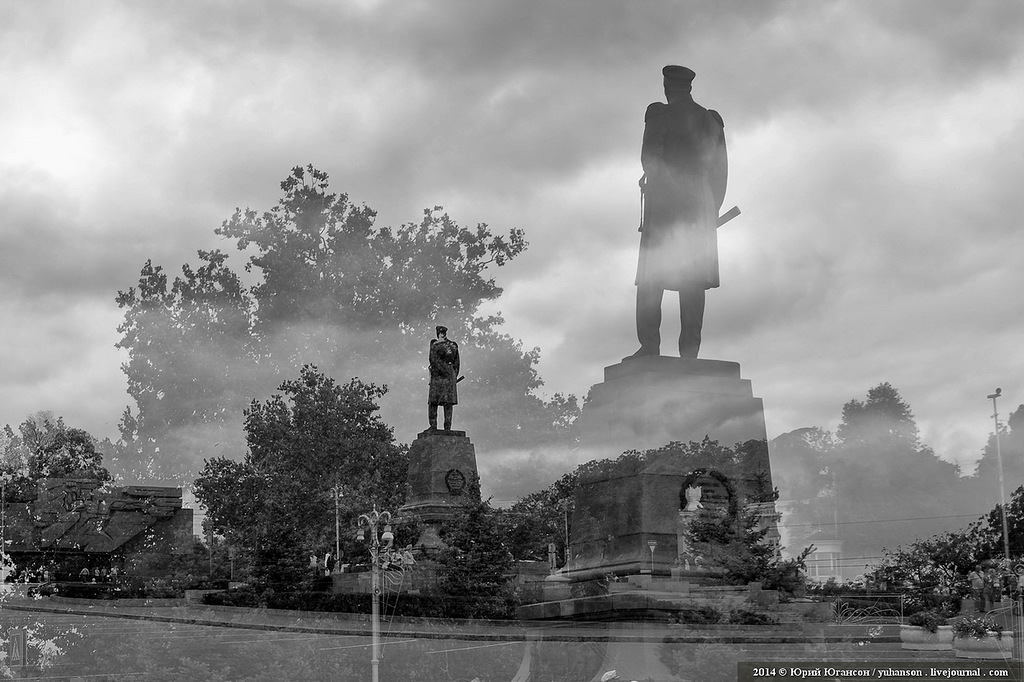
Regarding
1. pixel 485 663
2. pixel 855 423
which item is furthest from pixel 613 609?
pixel 855 423

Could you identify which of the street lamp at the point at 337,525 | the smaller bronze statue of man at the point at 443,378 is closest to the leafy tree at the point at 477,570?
the smaller bronze statue of man at the point at 443,378

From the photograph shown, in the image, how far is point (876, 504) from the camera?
791 inches

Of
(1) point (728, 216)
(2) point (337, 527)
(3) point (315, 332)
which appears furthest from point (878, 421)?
(3) point (315, 332)

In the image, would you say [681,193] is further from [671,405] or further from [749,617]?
[749,617]

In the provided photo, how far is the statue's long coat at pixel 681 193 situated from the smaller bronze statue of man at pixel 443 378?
15850 mm

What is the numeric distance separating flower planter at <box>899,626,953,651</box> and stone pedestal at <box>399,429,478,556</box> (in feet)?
50.2

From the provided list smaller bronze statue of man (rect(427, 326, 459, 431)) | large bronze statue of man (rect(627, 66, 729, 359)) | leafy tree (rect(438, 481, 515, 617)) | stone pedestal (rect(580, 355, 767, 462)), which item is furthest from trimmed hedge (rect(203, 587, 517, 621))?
large bronze statue of man (rect(627, 66, 729, 359))

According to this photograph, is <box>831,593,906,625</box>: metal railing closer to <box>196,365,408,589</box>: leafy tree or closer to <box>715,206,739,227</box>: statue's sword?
<box>715,206,739,227</box>: statue's sword

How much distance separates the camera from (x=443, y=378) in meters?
30.5

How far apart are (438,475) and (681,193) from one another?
15.5 m

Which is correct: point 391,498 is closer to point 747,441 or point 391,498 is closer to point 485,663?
point 485,663

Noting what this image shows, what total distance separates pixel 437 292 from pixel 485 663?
96.2ft

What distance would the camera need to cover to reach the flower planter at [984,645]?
41.9 ft

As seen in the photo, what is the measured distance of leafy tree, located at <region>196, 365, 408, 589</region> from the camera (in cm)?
3400
